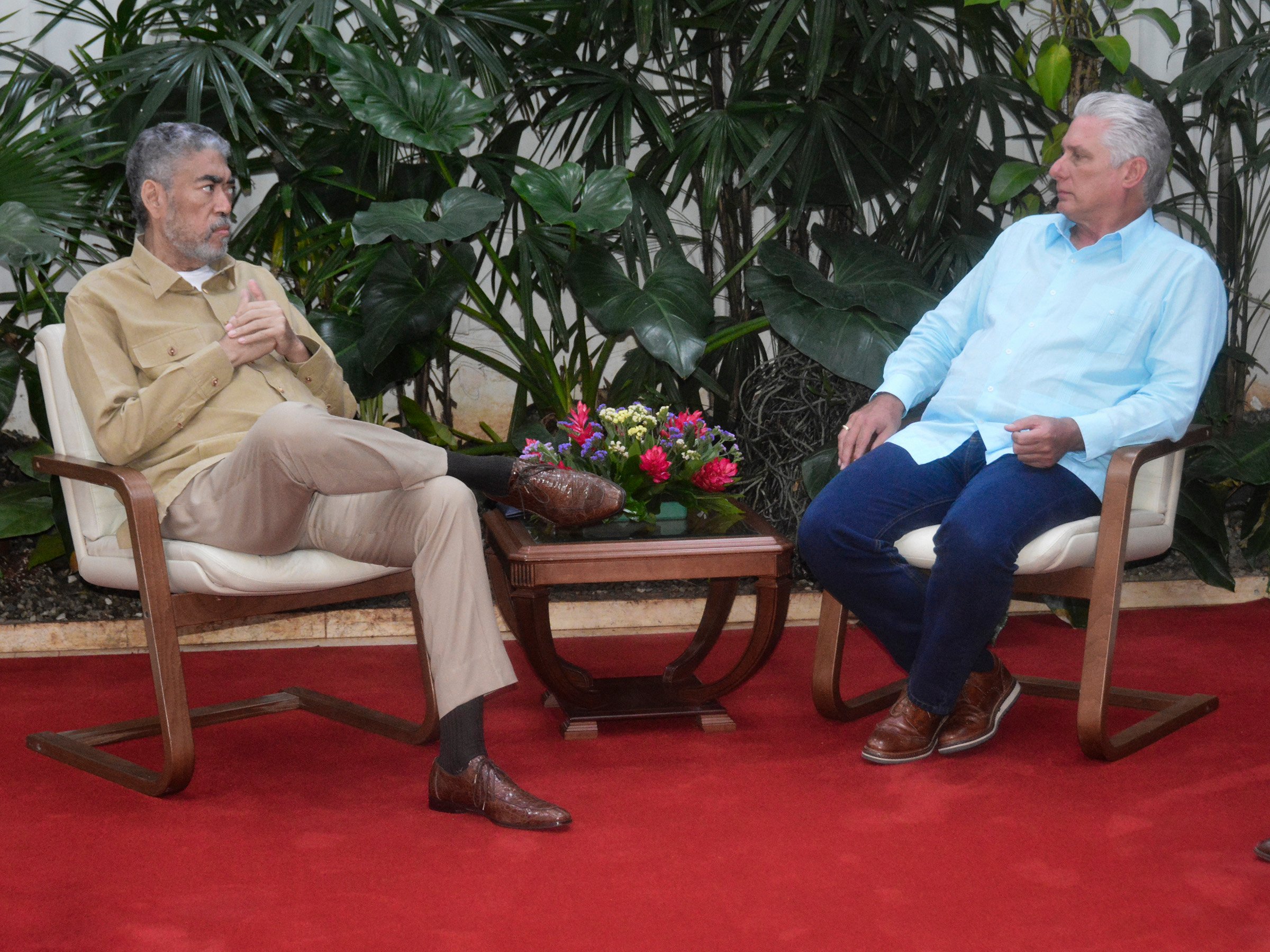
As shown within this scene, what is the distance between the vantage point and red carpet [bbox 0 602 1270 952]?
5.75ft

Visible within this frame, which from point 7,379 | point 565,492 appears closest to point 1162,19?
point 565,492

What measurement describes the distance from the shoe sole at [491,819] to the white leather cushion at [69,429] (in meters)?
0.85

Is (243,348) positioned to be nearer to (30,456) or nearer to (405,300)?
(405,300)

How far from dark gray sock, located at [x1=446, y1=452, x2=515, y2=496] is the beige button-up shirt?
0.37 meters

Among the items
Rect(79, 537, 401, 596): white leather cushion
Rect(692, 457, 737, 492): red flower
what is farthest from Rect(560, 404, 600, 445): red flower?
Rect(79, 537, 401, 596): white leather cushion

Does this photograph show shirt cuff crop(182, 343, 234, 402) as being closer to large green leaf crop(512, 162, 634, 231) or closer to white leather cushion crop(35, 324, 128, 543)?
white leather cushion crop(35, 324, 128, 543)

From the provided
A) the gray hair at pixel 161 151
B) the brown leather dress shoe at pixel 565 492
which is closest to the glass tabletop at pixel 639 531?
the brown leather dress shoe at pixel 565 492

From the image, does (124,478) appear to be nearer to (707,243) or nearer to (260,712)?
(260,712)

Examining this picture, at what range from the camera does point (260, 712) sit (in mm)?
2721

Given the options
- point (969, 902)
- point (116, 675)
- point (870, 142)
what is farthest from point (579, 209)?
point (969, 902)

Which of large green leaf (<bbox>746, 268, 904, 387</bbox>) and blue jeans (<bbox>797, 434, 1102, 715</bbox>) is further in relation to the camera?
large green leaf (<bbox>746, 268, 904, 387</bbox>)

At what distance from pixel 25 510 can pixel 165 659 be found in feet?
4.78

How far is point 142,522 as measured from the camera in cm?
219

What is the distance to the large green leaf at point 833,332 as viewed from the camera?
3.04 meters
